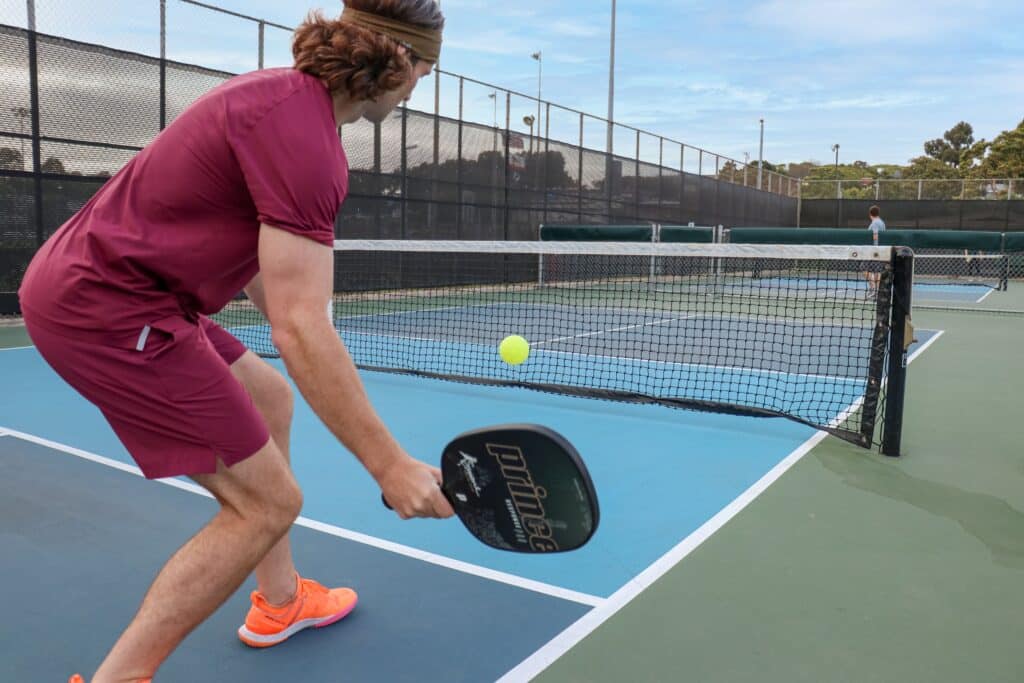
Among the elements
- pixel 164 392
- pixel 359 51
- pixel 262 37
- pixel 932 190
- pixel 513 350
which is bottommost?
pixel 513 350

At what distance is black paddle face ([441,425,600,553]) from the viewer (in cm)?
161

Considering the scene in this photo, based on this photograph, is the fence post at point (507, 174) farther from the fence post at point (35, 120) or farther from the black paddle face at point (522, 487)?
the black paddle face at point (522, 487)

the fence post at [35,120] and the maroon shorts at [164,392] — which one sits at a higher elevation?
the fence post at [35,120]

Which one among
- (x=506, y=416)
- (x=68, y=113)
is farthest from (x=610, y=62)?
(x=506, y=416)

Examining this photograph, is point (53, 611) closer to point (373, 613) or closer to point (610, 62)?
point (373, 613)

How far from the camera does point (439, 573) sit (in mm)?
2867

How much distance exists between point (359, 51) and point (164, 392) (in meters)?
0.77

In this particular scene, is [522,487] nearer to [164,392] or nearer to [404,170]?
[164,392]

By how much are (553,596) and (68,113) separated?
31.4 feet

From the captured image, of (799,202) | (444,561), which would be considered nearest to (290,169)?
(444,561)

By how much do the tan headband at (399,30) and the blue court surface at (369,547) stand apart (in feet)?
5.14

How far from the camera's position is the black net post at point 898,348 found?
14.6 feet

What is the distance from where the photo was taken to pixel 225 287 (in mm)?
1810

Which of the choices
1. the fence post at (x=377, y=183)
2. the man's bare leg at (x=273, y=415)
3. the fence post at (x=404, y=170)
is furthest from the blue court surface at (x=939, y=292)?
the man's bare leg at (x=273, y=415)
